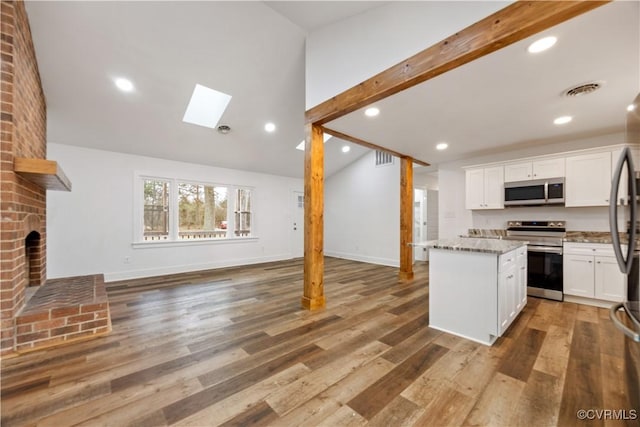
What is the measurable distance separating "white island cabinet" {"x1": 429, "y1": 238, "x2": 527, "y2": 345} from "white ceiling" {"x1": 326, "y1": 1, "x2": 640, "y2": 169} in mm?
1579

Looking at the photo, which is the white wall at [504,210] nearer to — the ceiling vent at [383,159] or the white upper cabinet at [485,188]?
the white upper cabinet at [485,188]

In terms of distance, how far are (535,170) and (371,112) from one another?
10.1ft

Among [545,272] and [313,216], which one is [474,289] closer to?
[313,216]

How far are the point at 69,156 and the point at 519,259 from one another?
23.3 feet

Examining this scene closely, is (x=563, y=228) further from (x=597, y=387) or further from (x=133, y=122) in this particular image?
(x=133, y=122)

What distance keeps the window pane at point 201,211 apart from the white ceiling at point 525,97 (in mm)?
3845

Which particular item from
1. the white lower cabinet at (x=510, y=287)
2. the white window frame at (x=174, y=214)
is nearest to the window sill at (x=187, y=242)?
the white window frame at (x=174, y=214)

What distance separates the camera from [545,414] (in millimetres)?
1577

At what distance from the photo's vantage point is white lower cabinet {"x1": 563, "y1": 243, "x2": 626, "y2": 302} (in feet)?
10.8

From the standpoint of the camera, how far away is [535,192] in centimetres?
407

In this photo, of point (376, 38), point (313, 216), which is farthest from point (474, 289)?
point (376, 38)

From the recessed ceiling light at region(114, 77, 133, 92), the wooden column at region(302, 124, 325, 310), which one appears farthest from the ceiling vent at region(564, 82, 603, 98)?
the recessed ceiling light at region(114, 77, 133, 92)

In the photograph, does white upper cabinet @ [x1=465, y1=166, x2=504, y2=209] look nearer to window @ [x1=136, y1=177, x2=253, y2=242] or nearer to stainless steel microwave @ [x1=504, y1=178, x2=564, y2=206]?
stainless steel microwave @ [x1=504, y1=178, x2=564, y2=206]

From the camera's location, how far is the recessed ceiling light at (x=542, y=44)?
1.82 meters
